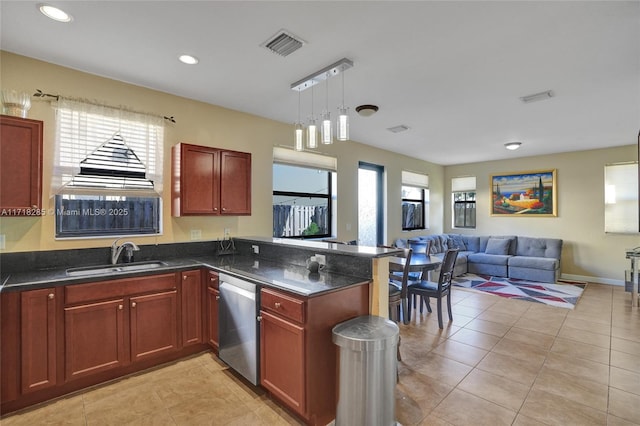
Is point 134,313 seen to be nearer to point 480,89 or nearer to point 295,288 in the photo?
point 295,288

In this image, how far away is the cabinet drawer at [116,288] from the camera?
2.33 metres

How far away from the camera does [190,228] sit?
3.52m

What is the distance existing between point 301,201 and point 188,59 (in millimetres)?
2596

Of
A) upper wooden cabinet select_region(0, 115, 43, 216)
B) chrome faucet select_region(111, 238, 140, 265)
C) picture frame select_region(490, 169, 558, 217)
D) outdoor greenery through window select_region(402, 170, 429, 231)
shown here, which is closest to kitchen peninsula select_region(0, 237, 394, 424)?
chrome faucet select_region(111, 238, 140, 265)

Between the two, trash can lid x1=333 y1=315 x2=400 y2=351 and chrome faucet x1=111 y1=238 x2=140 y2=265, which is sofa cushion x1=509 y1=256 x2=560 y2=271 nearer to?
trash can lid x1=333 y1=315 x2=400 y2=351

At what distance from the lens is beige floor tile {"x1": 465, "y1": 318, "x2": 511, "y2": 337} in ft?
11.8

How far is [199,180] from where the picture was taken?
330 centimetres

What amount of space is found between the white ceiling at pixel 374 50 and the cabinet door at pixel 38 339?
1.92 meters

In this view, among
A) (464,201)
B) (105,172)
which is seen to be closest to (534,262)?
(464,201)

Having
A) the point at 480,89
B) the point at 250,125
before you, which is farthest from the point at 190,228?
the point at 480,89

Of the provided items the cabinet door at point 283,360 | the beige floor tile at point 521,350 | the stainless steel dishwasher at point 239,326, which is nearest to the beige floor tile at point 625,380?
the beige floor tile at point 521,350

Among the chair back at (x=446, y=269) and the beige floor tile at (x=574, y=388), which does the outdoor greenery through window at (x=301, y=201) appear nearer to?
the chair back at (x=446, y=269)

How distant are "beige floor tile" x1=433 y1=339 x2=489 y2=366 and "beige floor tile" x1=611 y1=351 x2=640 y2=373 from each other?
3.67ft

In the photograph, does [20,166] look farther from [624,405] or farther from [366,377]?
[624,405]
